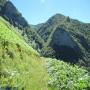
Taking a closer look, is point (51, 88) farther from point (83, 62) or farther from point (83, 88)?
point (83, 62)

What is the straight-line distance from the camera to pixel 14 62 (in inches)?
1003

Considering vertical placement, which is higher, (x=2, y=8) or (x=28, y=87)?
(x=2, y=8)

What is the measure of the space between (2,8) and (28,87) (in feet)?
600

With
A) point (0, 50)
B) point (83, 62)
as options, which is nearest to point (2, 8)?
point (83, 62)

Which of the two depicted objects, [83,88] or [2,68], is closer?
[2,68]

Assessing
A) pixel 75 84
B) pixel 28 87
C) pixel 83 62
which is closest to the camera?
pixel 28 87

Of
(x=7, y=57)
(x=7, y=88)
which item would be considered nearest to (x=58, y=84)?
(x=7, y=57)

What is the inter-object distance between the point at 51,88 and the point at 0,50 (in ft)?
16.4

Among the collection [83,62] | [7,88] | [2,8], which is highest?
[2,8]

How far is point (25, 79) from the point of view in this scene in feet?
71.7

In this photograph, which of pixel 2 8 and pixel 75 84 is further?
pixel 2 8

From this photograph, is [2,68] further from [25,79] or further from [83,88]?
[83,88]

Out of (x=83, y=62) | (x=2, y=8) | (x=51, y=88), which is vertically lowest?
(x=83, y=62)

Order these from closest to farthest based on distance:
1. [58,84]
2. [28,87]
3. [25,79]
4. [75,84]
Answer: [28,87], [25,79], [75,84], [58,84]
